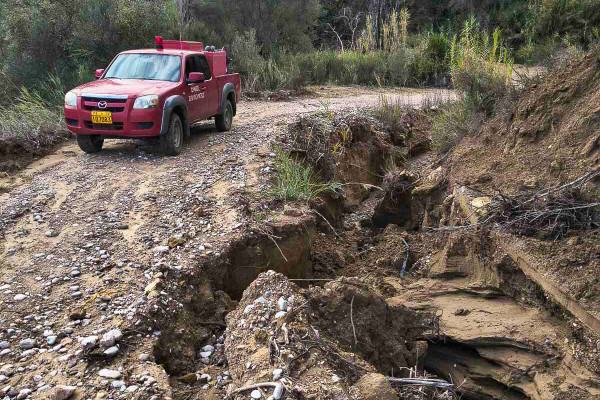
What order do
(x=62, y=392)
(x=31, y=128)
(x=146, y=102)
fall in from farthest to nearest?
(x=31, y=128), (x=146, y=102), (x=62, y=392)

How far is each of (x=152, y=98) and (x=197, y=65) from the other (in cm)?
165

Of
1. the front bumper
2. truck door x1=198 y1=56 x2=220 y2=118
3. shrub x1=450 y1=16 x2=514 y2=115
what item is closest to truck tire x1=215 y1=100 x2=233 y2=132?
truck door x1=198 y1=56 x2=220 y2=118

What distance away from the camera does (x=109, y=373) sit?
4.21m

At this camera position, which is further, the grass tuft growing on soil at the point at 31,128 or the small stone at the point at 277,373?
the grass tuft growing on soil at the point at 31,128

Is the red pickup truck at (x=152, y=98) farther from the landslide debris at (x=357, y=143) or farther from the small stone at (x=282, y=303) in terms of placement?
the small stone at (x=282, y=303)

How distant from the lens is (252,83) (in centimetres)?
1560

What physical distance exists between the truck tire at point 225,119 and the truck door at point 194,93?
87 centimetres

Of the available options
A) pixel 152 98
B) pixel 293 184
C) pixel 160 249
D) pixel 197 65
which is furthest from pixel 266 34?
pixel 160 249

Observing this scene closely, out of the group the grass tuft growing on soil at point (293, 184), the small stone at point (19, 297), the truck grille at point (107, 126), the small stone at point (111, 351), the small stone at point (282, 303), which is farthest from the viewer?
the truck grille at point (107, 126)

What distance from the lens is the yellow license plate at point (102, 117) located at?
872 centimetres

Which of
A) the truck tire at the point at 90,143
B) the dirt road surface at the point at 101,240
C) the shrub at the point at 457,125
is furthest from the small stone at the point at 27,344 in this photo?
the shrub at the point at 457,125

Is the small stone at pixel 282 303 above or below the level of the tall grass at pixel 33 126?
below

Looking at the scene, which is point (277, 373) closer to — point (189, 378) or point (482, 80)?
point (189, 378)

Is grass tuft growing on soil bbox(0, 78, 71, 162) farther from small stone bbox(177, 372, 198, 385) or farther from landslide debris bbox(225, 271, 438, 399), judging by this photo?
landslide debris bbox(225, 271, 438, 399)
